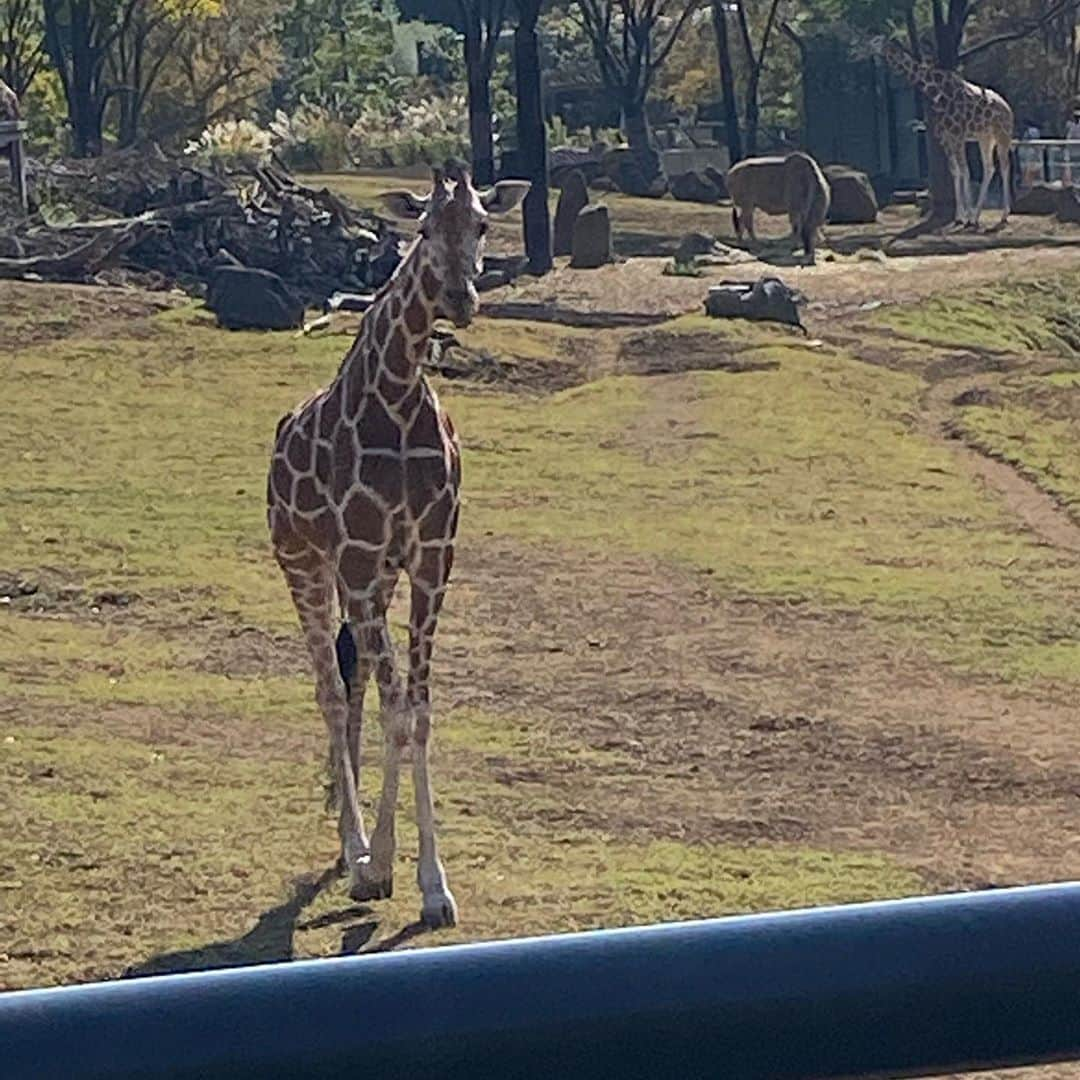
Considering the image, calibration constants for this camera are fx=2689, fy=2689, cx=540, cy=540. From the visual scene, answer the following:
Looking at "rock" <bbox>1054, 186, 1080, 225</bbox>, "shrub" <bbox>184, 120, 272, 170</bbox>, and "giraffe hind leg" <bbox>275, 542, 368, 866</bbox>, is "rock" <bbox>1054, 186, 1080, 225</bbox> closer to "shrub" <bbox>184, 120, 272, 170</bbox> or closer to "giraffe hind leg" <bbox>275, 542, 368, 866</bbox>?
"shrub" <bbox>184, 120, 272, 170</bbox>

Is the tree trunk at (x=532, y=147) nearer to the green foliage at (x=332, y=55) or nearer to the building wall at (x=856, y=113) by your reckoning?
the building wall at (x=856, y=113)

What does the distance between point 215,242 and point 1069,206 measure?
1387cm

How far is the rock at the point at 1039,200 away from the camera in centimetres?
3578

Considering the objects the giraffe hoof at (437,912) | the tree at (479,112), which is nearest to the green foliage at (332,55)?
the tree at (479,112)

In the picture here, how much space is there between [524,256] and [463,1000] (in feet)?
88.8

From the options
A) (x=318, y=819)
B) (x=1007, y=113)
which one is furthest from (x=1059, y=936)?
(x=1007, y=113)

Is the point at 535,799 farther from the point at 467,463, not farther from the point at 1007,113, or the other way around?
the point at 1007,113

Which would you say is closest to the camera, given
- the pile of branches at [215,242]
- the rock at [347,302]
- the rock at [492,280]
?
the rock at [347,302]

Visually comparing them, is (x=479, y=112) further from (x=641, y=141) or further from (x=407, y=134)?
(x=407, y=134)

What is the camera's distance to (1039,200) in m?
36.3

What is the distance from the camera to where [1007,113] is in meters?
36.1

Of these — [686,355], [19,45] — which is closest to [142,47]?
[19,45]

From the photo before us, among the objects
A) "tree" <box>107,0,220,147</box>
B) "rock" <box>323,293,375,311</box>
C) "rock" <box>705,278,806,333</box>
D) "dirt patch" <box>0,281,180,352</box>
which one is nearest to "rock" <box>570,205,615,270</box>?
"rock" <box>323,293,375,311</box>

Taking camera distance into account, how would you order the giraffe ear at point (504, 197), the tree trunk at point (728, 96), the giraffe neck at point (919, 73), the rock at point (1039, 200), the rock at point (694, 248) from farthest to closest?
the tree trunk at point (728, 96)
the rock at point (1039, 200)
the giraffe neck at point (919, 73)
the rock at point (694, 248)
the giraffe ear at point (504, 197)
